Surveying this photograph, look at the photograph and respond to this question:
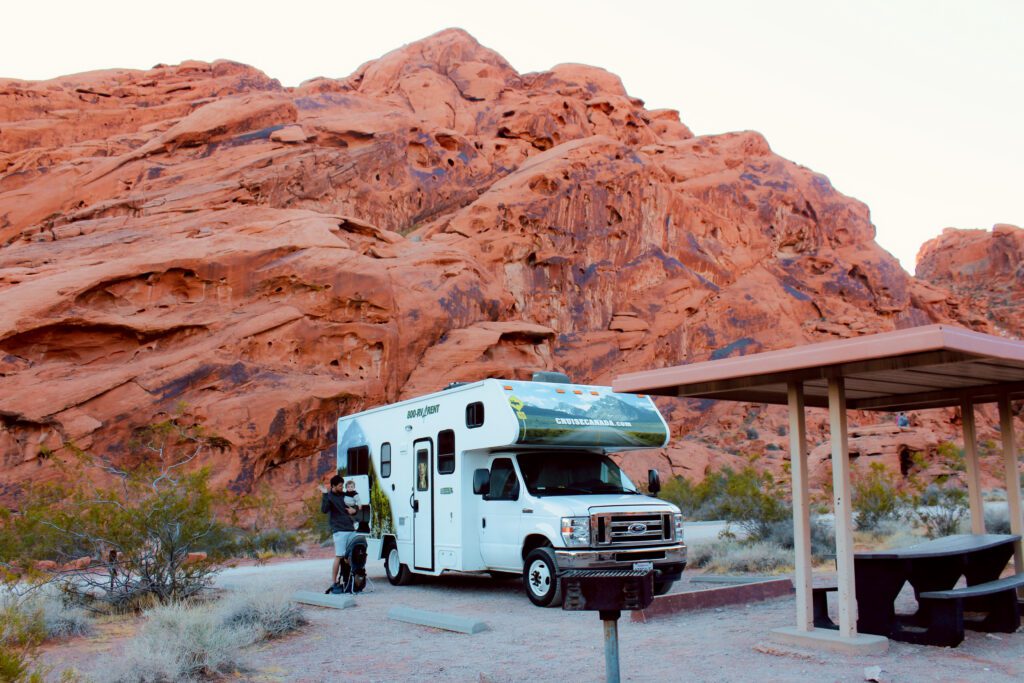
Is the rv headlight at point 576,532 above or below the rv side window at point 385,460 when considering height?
below

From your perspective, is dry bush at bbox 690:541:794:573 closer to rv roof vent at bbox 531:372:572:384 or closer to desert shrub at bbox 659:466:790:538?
desert shrub at bbox 659:466:790:538

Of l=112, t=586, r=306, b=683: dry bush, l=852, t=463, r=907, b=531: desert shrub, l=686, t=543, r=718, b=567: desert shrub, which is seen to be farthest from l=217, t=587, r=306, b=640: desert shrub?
l=852, t=463, r=907, b=531: desert shrub

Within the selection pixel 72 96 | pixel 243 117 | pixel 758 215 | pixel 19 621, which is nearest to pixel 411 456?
pixel 19 621

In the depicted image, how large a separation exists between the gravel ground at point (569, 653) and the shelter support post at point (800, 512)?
52 cm

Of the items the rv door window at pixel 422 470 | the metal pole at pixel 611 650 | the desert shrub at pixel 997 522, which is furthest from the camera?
the desert shrub at pixel 997 522

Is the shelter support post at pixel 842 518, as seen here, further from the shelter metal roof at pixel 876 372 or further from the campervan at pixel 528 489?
the campervan at pixel 528 489

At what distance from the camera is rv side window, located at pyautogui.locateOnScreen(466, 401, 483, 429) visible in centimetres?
1222

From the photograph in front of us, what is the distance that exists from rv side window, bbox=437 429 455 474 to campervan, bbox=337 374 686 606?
2cm

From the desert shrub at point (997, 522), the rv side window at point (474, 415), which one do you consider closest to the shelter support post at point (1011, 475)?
the desert shrub at point (997, 522)

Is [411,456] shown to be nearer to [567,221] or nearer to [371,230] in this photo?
[371,230]

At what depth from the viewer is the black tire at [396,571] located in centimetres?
1423

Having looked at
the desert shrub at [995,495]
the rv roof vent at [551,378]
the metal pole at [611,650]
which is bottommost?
the desert shrub at [995,495]

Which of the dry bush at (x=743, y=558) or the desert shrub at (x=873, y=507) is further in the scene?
the desert shrub at (x=873, y=507)

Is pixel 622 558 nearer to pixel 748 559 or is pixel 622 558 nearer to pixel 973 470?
pixel 973 470
